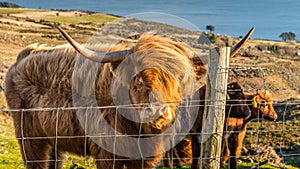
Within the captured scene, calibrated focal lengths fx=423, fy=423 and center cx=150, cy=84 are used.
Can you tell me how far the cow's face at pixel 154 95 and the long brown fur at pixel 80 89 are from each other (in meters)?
0.01

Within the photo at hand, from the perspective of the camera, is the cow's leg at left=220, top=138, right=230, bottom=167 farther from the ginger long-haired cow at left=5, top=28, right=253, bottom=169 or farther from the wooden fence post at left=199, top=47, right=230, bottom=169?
the wooden fence post at left=199, top=47, right=230, bottom=169

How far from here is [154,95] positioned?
4316mm

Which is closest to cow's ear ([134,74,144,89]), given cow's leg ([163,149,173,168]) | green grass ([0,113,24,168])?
cow's leg ([163,149,173,168])

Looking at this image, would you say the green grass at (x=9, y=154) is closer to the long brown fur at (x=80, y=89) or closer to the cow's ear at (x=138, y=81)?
the long brown fur at (x=80, y=89)

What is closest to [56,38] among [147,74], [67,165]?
[67,165]

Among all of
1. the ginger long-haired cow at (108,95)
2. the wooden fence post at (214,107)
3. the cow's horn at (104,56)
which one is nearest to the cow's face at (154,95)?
the ginger long-haired cow at (108,95)

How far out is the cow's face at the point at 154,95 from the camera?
14.0 feet

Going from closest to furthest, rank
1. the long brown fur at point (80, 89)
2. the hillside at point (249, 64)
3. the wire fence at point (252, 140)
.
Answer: the wire fence at point (252, 140) < the long brown fur at point (80, 89) < the hillside at point (249, 64)

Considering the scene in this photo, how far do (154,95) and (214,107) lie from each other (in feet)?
2.74

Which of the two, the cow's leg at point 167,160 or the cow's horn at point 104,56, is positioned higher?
the cow's horn at point 104,56

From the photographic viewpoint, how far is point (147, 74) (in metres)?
4.47

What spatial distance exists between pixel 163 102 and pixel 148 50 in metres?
0.72

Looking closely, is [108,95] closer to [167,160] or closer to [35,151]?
[35,151]

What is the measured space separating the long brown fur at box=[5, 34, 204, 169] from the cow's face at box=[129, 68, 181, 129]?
1 centimetres
